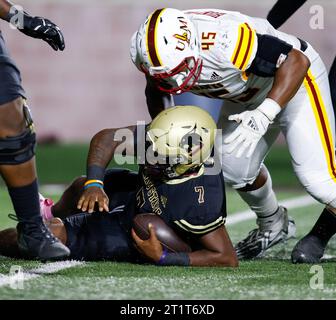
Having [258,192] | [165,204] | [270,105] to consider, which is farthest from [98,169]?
[258,192]

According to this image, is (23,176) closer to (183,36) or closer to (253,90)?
(183,36)

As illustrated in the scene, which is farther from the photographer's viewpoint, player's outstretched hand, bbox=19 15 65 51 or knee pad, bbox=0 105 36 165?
player's outstretched hand, bbox=19 15 65 51

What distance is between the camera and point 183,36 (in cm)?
371

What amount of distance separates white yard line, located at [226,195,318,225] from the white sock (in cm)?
113

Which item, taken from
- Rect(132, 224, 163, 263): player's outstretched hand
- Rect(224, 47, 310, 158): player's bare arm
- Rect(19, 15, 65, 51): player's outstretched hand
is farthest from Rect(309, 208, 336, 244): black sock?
Rect(19, 15, 65, 51): player's outstretched hand

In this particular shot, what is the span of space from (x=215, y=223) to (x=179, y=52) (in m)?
0.72

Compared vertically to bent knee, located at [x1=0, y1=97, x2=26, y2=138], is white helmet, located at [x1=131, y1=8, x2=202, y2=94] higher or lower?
higher

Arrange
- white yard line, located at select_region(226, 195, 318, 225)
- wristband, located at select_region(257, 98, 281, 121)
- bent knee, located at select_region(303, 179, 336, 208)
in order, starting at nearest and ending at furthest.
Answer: wristband, located at select_region(257, 98, 281, 121), bent knee, located at select_region(303, 179, 336, 208), white yard line, located at select_region(226, 195, 318, 225)

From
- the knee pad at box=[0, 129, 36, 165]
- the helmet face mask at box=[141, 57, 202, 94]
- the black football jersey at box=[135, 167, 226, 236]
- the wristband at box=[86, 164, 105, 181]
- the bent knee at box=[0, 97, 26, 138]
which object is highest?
the helmet face mask at box=[141, 57, 202, 94]

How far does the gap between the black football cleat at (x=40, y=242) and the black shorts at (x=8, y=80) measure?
0.52m

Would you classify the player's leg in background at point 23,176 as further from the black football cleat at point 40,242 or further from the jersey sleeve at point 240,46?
the jersey sleeve at point 240,46

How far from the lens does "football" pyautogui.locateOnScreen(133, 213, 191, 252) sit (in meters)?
3.79

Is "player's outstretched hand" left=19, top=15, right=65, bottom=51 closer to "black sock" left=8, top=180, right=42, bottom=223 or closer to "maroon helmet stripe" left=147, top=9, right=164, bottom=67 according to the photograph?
"maroon helmet stripe" left=147, top=9, right=164, bottom=67

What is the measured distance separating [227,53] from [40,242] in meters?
1.11
